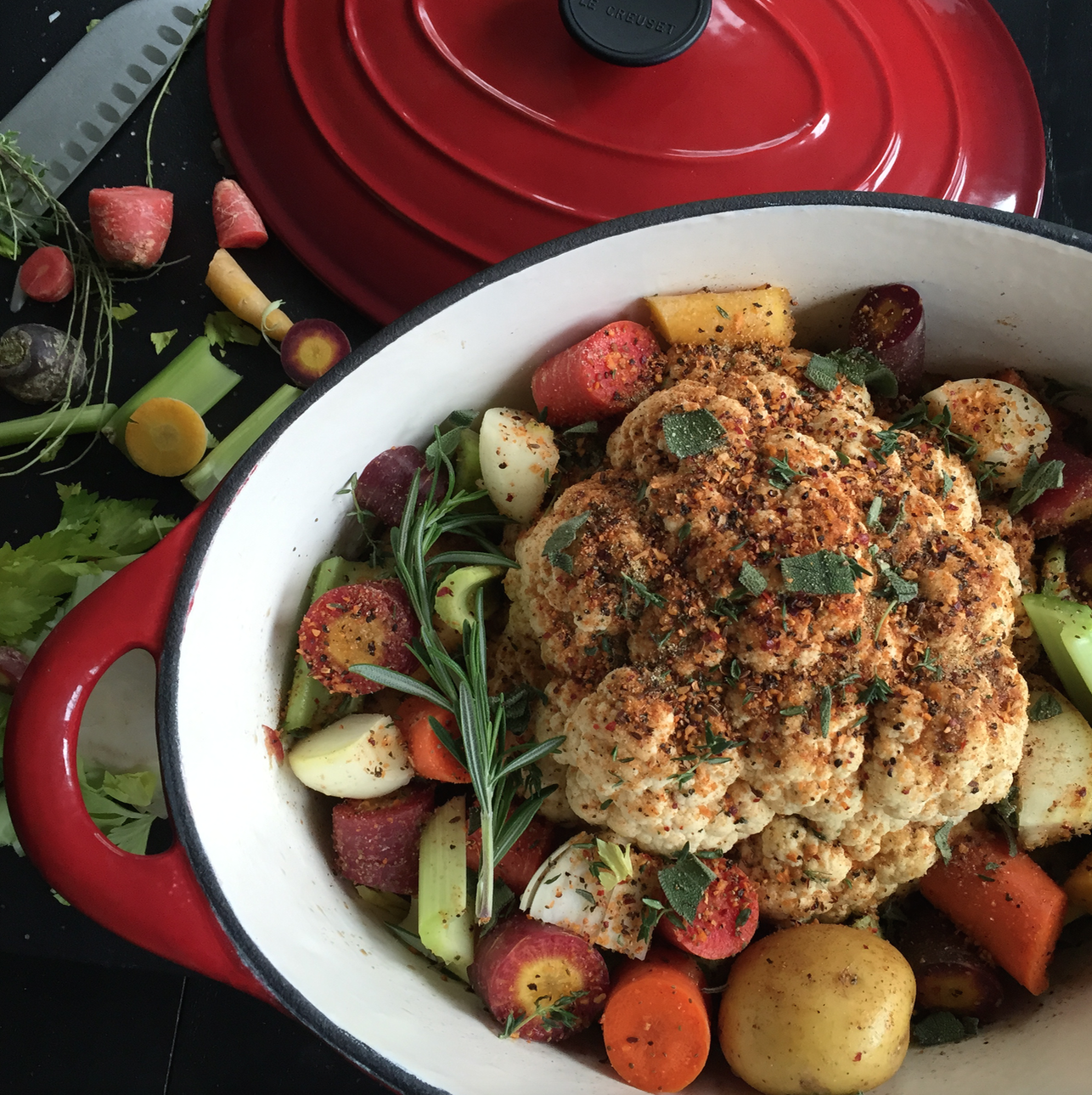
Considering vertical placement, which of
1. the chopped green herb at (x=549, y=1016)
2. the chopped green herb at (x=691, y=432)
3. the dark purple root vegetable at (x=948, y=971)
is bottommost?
the dark purple root vegetable at (x=948, y=971)

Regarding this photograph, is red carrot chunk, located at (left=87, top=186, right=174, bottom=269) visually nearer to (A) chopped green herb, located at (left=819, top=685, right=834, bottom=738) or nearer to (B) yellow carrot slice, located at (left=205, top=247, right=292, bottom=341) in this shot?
(B) yellow carrot slice, located at (left=205, top=247, right=292, bottom=341)

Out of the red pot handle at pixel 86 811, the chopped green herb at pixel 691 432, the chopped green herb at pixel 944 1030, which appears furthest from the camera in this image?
the chopped green herb at pixel 944 1030

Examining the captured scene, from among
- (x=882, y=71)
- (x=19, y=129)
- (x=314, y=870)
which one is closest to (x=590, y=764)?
(x=314, y=870)

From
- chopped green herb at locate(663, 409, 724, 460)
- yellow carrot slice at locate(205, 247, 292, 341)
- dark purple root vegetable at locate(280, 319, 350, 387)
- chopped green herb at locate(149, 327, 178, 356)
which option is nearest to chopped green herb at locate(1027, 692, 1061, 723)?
chopped green herb at locate(663, 409, 724, 460)

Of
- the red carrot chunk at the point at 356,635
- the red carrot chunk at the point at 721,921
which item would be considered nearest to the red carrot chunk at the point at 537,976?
the red carrot chunk at the point at 721,921

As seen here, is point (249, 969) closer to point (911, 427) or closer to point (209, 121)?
point (911, 427)

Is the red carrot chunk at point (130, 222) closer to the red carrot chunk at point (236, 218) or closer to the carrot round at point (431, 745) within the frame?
the red carrot chunk at point (236, 218)

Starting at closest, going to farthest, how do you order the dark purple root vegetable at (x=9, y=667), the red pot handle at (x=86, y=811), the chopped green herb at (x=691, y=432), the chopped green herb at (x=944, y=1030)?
the red pot handle at (x=86, y=811)
the chopped green herb at (x=691, y=432)
the chopped green herb at (x=944, y=1030)
the dark purple root vegetable at (x=9, y=667)
